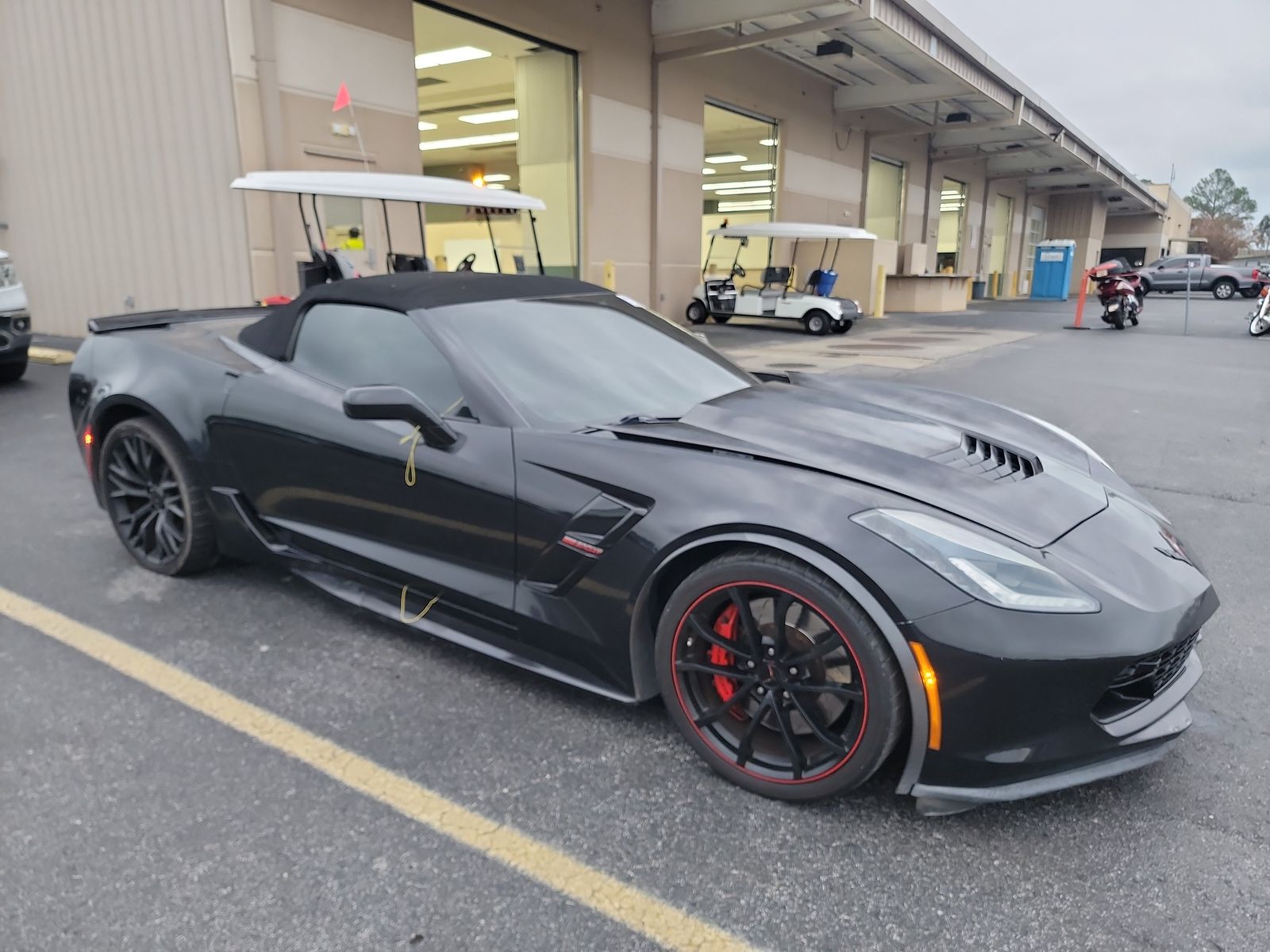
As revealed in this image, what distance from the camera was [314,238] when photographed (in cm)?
1060

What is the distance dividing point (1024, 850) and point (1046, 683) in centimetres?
45

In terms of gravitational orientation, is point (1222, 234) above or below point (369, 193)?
above

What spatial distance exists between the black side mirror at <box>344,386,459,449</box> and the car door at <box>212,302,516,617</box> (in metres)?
0.10

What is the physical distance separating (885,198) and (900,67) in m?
6.19

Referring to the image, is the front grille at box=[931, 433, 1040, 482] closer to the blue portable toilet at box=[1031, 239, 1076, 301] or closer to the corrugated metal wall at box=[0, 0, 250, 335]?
the corrugated metal wall at box=[0, 0, 250, 335]

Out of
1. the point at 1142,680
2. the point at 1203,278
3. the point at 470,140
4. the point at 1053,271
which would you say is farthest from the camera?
the point at 1203,278

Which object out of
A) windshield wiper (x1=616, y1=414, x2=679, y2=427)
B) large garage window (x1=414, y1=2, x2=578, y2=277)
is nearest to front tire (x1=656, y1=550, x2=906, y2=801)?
windshield wiper (x1=616, y1=414, x2=679, y2=427)

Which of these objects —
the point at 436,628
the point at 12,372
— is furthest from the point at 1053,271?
the point at 436,628

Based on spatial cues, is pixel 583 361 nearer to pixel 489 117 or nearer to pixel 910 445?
pixel 910 445

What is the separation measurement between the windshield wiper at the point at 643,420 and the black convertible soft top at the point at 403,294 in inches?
31.2

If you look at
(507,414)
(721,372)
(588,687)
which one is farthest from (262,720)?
(721,372)

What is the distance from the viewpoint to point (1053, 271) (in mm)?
33094

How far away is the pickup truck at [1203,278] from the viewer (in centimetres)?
3331

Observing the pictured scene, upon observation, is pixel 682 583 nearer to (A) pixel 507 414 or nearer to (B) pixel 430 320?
(A) pixel 507 414
